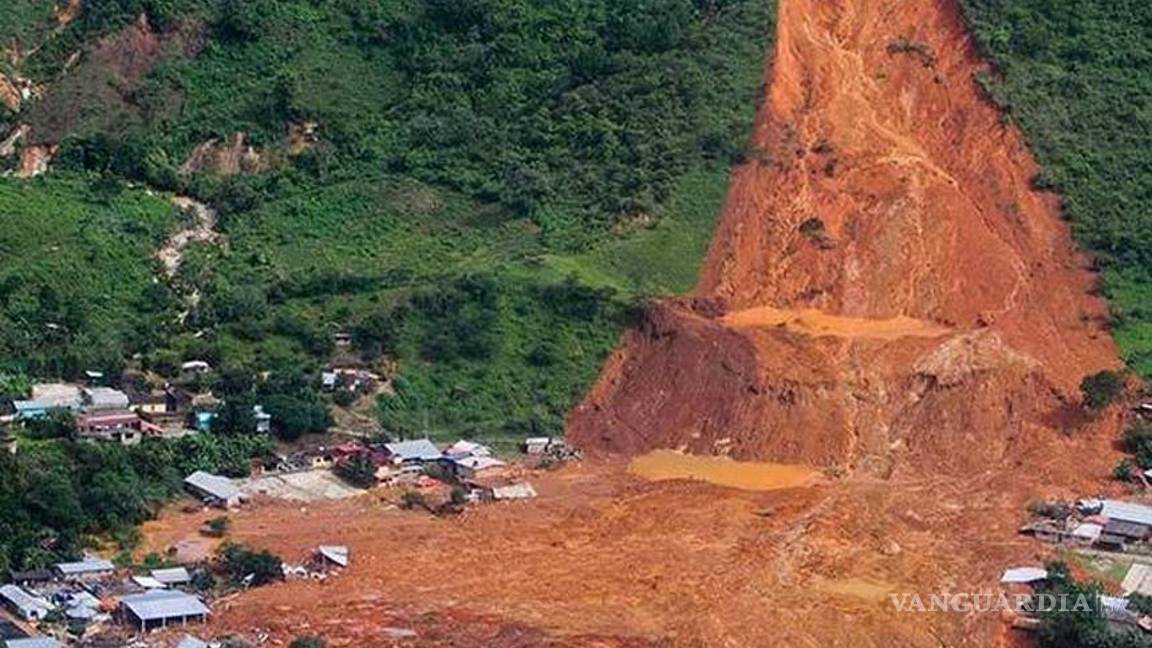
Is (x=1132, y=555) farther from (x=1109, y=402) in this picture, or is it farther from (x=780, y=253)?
(x=780, y=253)

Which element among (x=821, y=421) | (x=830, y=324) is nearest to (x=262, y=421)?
(x=821, y=421)

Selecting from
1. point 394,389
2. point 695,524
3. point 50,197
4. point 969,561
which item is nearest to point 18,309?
point 50,197

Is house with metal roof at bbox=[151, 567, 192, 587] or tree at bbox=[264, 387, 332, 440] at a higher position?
tree at bbox=[264, 387, 332, 440]

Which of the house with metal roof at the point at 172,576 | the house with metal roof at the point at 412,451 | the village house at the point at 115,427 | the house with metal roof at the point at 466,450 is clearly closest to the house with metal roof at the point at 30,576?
the house with metal roof at the point at 172,576

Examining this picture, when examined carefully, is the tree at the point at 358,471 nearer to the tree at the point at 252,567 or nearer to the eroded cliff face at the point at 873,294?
the eroded cliff face at the point at 873,294

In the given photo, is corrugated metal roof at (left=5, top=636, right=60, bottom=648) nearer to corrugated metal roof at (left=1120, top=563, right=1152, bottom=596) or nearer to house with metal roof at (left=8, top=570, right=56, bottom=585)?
house with metal roof at (left=8, top=570, right=56, bottom=585)

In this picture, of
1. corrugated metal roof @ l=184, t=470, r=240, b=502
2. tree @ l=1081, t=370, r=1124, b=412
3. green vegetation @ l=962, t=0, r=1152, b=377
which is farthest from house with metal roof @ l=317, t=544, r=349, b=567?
green vegetation @ l=962, t=0, r=1152, b=377
